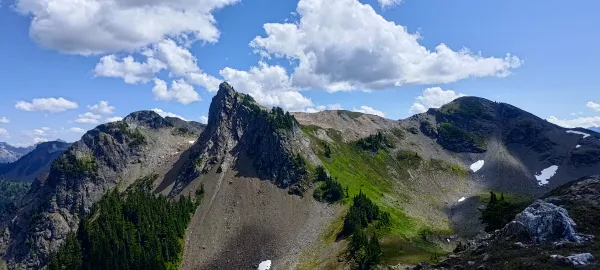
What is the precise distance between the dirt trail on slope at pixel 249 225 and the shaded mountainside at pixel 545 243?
291 feet

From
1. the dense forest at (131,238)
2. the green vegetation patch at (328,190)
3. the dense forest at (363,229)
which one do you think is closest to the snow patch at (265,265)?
the dense forest at (363,229)

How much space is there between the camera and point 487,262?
45.1 m

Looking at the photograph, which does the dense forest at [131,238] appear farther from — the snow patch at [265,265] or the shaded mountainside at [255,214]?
the snow patch at [265,265]

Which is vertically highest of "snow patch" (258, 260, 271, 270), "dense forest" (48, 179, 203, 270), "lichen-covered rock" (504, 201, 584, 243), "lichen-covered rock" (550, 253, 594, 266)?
"lichen-covered rock" (504, 201, 584, 243)

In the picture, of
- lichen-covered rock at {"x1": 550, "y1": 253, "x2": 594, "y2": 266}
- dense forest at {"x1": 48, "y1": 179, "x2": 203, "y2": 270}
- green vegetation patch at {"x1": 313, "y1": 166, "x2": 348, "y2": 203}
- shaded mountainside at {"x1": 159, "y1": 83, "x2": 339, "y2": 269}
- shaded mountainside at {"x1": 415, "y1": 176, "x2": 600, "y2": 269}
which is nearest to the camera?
lichen-covered rock at {"x1": 550, "y1": 253, "x2": 594, "y2": 266}

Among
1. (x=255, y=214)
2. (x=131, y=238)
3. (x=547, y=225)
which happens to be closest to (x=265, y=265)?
(x=255, y=214)

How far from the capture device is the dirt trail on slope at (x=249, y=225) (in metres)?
140

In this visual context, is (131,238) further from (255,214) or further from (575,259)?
(575,259)

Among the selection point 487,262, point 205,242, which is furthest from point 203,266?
point 487,262

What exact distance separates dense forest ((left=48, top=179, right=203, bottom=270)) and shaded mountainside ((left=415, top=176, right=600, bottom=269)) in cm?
11269

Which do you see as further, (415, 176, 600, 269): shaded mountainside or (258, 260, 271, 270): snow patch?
(258, 260, 271, 270): snow patch

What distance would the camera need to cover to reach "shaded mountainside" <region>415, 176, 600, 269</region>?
40750 mm

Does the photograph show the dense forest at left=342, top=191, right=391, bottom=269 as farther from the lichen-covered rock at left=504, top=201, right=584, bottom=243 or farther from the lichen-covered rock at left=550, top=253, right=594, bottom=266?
the lichen-covered rock at left=550, top=253, right=594, bottom=266

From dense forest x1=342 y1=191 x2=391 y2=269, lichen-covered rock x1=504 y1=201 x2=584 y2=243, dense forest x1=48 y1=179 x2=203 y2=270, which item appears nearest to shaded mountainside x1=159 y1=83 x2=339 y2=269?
dense forest x1=48 y1=179 x2=203 y2=270
